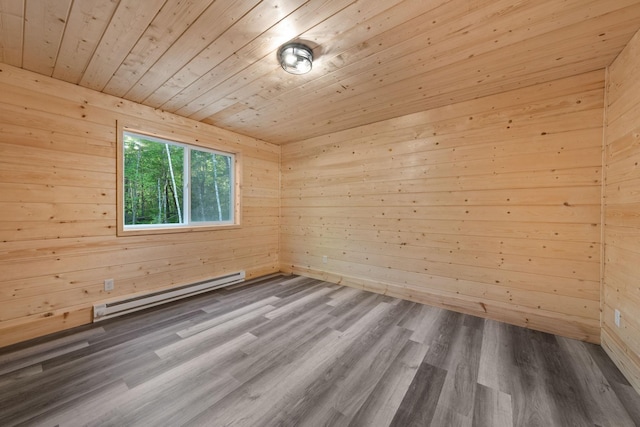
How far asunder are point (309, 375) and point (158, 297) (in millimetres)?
2121

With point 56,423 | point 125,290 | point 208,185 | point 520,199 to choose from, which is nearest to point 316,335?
point 56,423

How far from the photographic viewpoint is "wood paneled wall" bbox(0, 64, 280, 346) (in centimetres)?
204

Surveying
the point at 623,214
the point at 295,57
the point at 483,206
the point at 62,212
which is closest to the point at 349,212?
the point at 483,206

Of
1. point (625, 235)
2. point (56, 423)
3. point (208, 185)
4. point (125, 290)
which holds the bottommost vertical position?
point (56, 423)

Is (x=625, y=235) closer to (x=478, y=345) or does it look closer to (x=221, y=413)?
(x=478, y=345)

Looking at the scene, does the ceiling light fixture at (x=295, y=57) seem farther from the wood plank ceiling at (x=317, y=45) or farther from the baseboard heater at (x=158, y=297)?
the baseboard heater at (x=158, y=297)

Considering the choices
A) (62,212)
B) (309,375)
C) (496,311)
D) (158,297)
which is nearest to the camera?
(309,375)

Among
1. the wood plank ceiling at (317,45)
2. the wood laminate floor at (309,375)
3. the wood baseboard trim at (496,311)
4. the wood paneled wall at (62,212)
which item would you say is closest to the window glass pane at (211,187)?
the wood paneled wall at (62,212)

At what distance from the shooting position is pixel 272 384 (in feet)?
5.18

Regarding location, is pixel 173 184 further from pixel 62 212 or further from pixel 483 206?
pixel 483 206

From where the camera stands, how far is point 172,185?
10.4ft

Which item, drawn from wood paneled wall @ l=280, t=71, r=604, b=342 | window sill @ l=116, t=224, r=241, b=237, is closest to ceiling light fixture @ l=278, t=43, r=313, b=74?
wood paneled wall @ l=280, t=71, r=604, b=342

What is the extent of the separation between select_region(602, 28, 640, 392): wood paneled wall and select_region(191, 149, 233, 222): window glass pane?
4040 mm

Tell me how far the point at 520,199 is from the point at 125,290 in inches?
162
